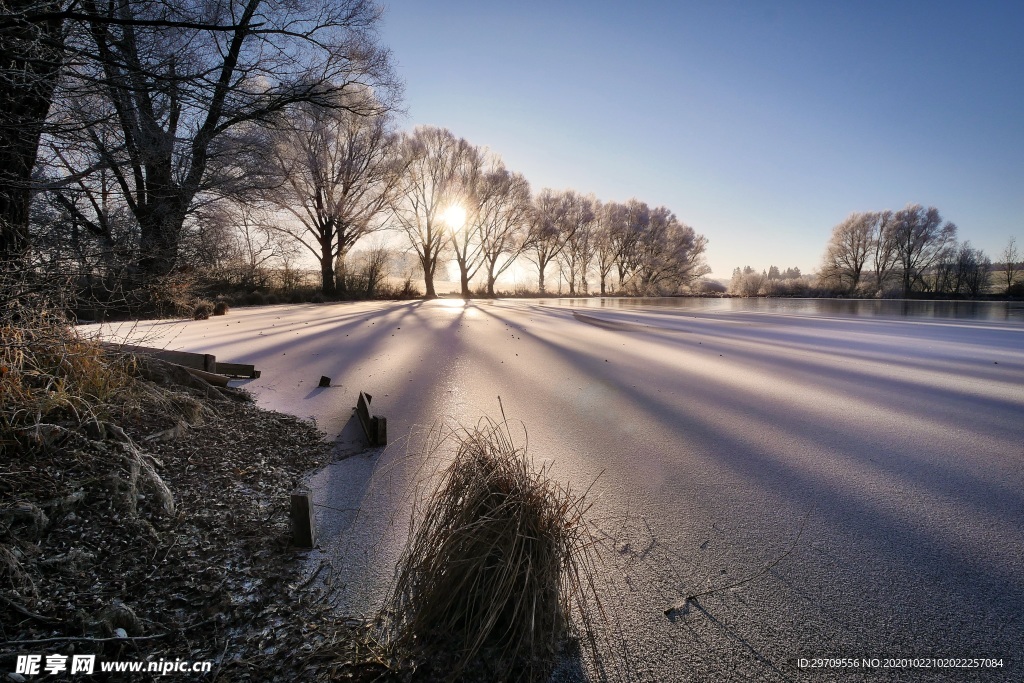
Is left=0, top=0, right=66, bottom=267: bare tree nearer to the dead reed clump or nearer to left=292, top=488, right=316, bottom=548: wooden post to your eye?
left=292, top=488, right=316, bottom=548: wooden post

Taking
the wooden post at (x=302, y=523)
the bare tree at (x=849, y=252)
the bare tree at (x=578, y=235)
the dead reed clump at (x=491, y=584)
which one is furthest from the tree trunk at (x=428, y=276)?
the bare tree at (x=849, y=252)

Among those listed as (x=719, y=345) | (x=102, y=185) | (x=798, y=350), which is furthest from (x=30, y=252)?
(x=798, y=350)

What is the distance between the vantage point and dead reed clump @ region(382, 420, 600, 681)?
4.49 ft

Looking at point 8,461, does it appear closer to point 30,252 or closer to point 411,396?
point 30,252

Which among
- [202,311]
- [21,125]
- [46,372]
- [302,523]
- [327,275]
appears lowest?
[302,523]

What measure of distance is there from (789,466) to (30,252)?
5484mm

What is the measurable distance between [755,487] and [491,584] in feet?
6.48

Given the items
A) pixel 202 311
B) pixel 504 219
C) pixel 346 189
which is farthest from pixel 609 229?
pixel 202 311

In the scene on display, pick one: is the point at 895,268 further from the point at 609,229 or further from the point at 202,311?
the point at 202,311

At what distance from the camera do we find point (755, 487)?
265 cm

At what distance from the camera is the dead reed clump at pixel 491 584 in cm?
137

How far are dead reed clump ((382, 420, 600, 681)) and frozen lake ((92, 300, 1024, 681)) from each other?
31 cm

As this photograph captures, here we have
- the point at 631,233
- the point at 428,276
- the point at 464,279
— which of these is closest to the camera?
the point at 428,276

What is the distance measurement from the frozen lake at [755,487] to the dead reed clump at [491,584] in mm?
315
